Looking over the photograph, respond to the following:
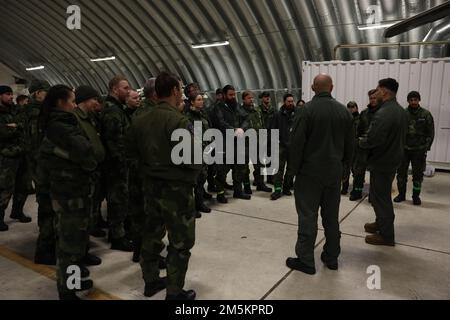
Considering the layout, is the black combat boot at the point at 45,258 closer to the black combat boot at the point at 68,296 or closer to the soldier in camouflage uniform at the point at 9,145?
the black combat boot at the point at 68,296

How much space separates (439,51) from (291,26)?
358 cm

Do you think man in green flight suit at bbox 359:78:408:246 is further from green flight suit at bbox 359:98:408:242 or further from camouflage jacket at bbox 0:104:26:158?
camouflage jacket at bbox 0:104:26:158

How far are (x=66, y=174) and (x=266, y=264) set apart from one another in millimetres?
2000

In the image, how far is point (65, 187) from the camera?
2.47 metres

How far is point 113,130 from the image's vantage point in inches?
130

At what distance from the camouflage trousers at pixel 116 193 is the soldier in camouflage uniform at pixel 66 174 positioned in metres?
0.83

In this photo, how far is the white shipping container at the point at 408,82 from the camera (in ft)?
22.4

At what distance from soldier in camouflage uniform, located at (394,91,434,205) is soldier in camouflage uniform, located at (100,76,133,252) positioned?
421cm

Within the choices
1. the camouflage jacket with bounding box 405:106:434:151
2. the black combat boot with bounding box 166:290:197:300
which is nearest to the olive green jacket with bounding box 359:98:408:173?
the camouflage jacket with bounding box 405:106:434:151

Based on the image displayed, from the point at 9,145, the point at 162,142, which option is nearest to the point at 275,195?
the point at 162,142

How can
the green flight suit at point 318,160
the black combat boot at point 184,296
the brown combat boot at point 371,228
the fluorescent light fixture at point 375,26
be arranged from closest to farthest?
the black combat boot at point 184,296, the green flight suit at point 318,160, the brown combat boot at point 371,228, the fluorescent light fixture at point 375,26

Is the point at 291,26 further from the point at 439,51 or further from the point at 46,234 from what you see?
the point at 46,234

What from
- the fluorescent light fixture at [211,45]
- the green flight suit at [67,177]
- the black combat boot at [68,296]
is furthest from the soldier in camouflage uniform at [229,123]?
the fluorescent light fixture at [211,45]
